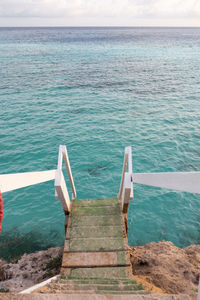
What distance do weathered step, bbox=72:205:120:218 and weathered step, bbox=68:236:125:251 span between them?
3.22 feet

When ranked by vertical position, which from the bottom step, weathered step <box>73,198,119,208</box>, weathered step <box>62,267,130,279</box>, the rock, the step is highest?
weathered step <box>73,198,119,208</box>

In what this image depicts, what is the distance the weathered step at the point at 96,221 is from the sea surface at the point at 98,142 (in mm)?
2839

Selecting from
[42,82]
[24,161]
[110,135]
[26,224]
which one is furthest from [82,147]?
[42,82]

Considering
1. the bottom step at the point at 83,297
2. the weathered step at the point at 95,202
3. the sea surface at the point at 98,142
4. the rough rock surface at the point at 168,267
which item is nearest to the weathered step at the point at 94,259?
the rough rock surface at the point at 168,267

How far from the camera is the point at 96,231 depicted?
6.34 meters

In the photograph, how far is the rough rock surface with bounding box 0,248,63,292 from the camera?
609 centimetres

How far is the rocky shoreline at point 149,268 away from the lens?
5.27 m

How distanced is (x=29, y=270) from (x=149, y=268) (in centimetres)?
332

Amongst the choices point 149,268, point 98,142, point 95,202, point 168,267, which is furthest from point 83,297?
point 98,142

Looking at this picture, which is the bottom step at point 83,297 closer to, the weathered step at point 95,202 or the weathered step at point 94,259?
the weathered step at point 94,259

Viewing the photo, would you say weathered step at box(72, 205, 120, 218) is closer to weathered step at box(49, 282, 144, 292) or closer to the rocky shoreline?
the rocky shoreline

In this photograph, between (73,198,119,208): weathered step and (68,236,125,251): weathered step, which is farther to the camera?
(73,198,119,208): weathered step

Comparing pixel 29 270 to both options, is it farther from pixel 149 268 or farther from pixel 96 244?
pixel 149 268

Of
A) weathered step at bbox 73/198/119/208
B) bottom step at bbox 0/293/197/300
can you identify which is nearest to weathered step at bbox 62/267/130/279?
bottom step at bbox 0/293/197/300
